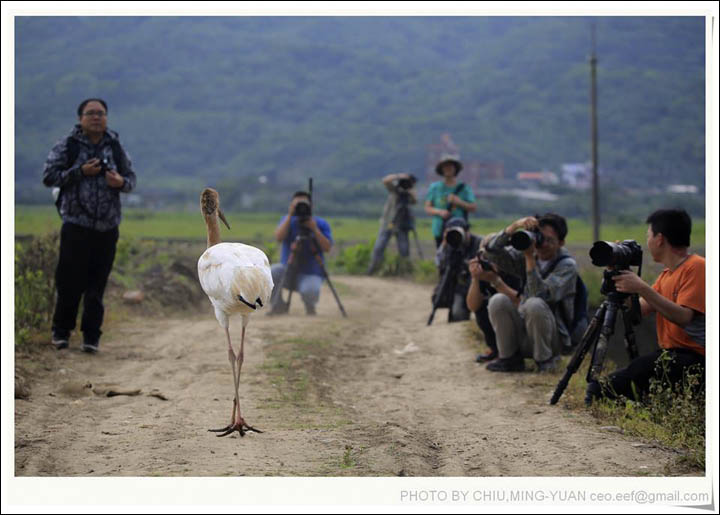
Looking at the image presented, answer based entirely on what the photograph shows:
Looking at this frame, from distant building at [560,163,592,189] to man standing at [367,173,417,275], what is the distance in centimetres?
2398

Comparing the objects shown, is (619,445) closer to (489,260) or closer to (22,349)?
(489,260)

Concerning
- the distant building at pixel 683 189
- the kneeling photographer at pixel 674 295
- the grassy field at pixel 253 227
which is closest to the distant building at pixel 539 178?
the distant building at pixel 683 189

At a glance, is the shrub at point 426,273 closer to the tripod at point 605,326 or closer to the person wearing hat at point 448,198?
the person wearing hat at point 448,198

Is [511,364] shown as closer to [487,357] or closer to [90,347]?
[487,357]

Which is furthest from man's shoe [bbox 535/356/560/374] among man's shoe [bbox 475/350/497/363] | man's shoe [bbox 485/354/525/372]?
man's shoe [bbox 475/350/497/363]

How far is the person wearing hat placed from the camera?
32.8 feet

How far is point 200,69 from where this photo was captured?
190 ft

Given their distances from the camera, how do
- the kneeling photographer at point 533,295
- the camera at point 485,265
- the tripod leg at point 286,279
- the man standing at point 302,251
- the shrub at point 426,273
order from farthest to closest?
the shrub at point 426,273, the tripod leg at point 286,279, the man standing at point 302,251, the camera at point 485,265, the kneeling photographer at point 533,295

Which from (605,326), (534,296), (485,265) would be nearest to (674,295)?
(605,326)

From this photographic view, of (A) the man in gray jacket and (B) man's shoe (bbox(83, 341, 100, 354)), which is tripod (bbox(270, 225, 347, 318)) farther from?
(A) the man in gray jacket

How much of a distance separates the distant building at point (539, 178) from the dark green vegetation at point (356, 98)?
2.69 meters

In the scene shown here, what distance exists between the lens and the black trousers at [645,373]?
5.39 meters

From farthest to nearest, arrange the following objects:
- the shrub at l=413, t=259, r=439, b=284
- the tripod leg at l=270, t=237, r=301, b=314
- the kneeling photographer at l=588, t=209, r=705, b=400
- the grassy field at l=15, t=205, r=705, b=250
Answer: the grassy field at l=15, t=205, r=705, b=250, the shrub at l=413, t=259, r=439, b=284, the tripod leg at l=270, t=237, r=301, b=314, the kneeling photographer at l=588, t=209, r=705, b=400

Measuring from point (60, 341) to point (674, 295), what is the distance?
4.88 meters
